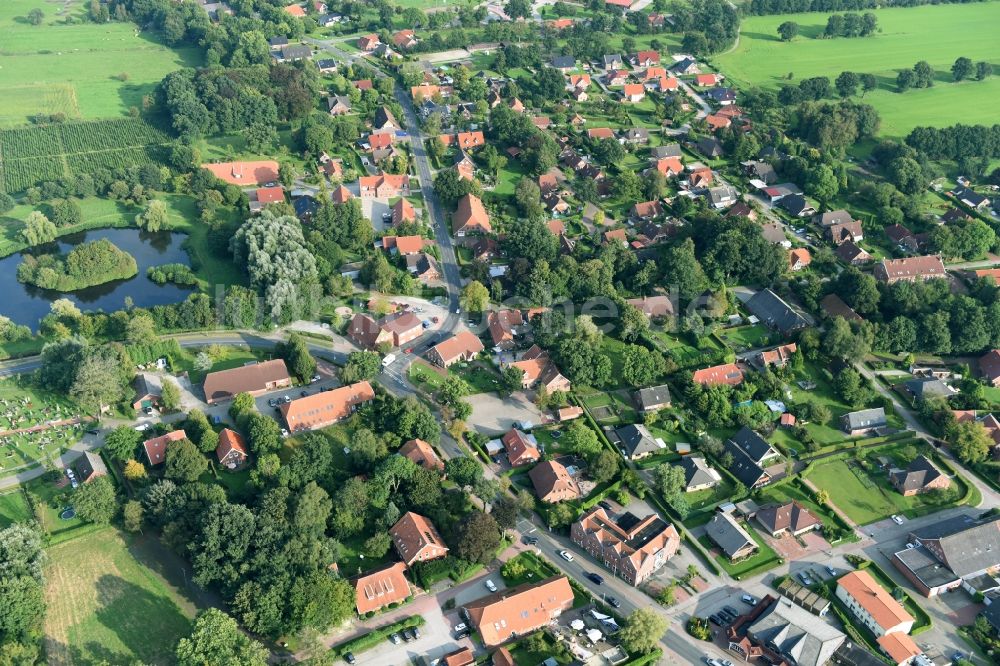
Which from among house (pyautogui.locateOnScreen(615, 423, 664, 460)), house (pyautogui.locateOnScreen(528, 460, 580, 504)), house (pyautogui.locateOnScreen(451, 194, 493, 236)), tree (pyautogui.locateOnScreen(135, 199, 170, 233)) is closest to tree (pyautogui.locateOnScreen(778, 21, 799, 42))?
house (pyautogui.locateOnScreen(451, 194, 493, 236))

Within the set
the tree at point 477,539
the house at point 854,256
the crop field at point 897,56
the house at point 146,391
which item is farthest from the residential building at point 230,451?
the crop field at point 897,56

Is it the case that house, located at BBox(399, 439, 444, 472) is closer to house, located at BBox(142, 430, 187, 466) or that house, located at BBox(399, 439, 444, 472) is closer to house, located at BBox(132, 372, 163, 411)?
house, located at BBox(142, 430, 187, 466)

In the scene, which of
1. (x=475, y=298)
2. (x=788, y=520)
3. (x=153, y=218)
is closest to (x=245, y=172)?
(x=153, y=218)

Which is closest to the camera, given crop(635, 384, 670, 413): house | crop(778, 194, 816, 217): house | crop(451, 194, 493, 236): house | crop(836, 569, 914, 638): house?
crop(836, 569, 914, 638): house

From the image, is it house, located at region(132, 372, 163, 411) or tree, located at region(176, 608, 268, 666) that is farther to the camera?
house, located at region(132, 372, 163, 411)

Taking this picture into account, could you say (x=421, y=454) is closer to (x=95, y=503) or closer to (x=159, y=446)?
(x=159, y=446)

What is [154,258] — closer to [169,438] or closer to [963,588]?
[169,438]
